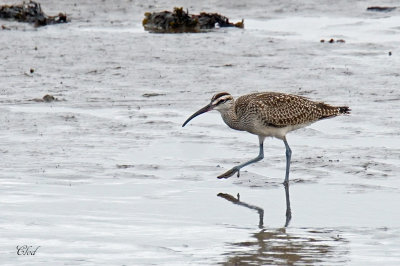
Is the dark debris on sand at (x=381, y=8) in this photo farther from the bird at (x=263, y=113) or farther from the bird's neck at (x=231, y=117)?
the bird's neck at (x=231, y=117)

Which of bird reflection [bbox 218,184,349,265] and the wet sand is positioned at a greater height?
the wet sand

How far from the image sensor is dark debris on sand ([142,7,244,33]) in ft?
70.7

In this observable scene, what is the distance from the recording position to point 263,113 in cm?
1251

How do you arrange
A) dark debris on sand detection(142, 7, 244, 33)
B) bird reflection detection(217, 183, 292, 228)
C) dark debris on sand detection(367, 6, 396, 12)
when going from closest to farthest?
bird reflection detection(217, 183, 292, 228), dark debris on sand detection(142, 7, 244, 33), dark debris on sand detection(367, 6, 396, 12)

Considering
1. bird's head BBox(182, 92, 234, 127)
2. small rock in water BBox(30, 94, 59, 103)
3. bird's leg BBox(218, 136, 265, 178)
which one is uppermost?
bird's head BBox(182, 92, 234, 127)

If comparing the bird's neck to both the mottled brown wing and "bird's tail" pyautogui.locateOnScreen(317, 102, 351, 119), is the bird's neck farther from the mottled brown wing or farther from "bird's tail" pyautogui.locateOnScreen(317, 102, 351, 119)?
"bird's tail" pyautogui.locateOnScreen(317, 102, 351, 119)

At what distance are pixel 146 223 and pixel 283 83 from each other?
7355 millimetres

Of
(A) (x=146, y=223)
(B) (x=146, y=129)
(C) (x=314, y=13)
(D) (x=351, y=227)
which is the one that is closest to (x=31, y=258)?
(A) (x=146, y=223)

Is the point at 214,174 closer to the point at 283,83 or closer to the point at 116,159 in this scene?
the point at 116,159

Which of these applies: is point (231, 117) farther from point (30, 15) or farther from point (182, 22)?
point (30, 15)

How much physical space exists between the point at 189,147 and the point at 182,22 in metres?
8.66
